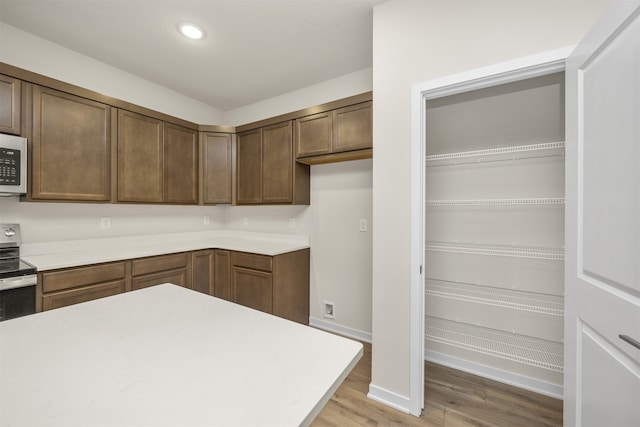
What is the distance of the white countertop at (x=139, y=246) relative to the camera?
6.70 ft

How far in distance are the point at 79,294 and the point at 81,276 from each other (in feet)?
0.44

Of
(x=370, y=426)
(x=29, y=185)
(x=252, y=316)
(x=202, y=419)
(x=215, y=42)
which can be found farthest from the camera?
(x=215, y=42)

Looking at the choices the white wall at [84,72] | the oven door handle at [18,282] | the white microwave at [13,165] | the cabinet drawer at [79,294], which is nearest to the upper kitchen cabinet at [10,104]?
the white microwave at [13,165]

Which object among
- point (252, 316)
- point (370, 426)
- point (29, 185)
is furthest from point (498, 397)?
point (29, 185)

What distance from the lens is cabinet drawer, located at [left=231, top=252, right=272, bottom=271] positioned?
255 cm

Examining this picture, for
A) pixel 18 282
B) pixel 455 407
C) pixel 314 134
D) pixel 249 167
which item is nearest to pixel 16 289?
pixel 18 282

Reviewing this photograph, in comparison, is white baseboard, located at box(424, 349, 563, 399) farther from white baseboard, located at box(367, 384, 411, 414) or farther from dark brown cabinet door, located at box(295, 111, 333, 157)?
dark brown cabinet door, located at box(295, 111, 333, 157)

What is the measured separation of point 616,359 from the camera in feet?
3.04

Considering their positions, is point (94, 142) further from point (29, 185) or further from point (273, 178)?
point (273, 178)

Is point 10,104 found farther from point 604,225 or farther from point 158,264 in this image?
point 604,225

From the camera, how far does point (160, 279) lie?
2.46 metres

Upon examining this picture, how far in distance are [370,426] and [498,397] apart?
97 cm

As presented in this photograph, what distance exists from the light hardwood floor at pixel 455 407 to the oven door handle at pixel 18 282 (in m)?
2.05

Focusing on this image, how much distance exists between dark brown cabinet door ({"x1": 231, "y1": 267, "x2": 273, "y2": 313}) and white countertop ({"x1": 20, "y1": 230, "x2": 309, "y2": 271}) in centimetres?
24
